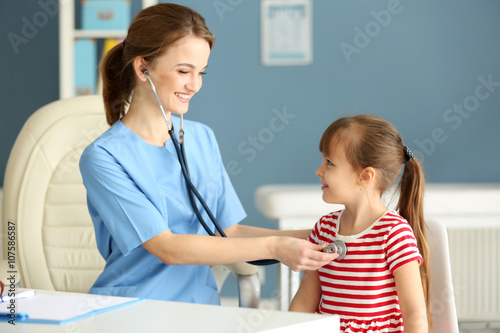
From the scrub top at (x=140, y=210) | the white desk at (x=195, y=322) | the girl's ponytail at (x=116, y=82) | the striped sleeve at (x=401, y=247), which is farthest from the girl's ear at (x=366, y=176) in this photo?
the girl's ponytail at (x=116, y=82)

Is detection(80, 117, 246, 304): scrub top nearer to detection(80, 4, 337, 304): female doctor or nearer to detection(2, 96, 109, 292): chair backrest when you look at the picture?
detection(80, 4, 337, 304): female doctor

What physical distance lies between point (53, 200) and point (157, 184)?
491 millimetres

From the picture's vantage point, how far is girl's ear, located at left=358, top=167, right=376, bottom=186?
1.25 meters

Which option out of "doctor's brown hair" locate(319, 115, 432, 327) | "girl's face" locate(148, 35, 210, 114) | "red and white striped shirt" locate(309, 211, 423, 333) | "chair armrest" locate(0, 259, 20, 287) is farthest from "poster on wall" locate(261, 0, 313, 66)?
"chair armrest" locate(0, 259, 20, 287)

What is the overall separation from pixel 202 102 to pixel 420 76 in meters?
1.09

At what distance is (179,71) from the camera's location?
1366mm

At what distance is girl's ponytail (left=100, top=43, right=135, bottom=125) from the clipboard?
2.20 feet

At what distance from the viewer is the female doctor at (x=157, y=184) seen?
124 centimetres

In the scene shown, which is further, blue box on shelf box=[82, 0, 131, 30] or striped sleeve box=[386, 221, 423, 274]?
blue box on shelf box=[82, 0, 131, 30]

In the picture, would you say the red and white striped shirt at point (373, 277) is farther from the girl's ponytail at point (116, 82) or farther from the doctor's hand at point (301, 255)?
the girl's ponytail at point (116, 82)

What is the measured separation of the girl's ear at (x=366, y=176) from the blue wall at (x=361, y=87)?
1783 millimetres

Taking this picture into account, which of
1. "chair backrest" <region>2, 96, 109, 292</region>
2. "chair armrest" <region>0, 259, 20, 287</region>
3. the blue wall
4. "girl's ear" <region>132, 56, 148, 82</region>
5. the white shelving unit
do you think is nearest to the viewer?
"chair armrest" <region>0, 259, 20, 287</region>

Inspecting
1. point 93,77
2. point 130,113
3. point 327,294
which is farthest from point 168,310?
point 93,77

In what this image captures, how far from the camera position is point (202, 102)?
10.2ft
